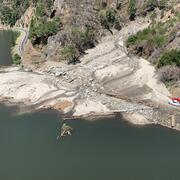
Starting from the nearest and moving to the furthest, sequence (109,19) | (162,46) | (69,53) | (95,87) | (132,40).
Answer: (95,87), (162,46), (69,53), (132,40), (109,19)

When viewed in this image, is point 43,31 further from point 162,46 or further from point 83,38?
point 162,46

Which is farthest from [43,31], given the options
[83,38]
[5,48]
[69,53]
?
[5,48]

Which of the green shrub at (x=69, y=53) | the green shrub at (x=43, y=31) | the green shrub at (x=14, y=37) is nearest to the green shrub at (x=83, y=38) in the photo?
the green shrub at (x=69, y=53)

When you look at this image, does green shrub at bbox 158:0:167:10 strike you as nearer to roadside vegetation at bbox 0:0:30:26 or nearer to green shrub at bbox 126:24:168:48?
green shrub at bbox 126:24:168:48

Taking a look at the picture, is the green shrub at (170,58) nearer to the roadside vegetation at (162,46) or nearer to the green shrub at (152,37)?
the roadside vegetation at (162,46)

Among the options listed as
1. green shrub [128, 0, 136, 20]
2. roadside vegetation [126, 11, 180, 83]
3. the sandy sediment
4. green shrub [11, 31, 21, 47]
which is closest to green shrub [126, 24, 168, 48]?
roadside vegetation [126, 11, 180, 83]

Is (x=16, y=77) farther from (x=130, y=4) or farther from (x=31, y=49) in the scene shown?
(x=130, y=4)
